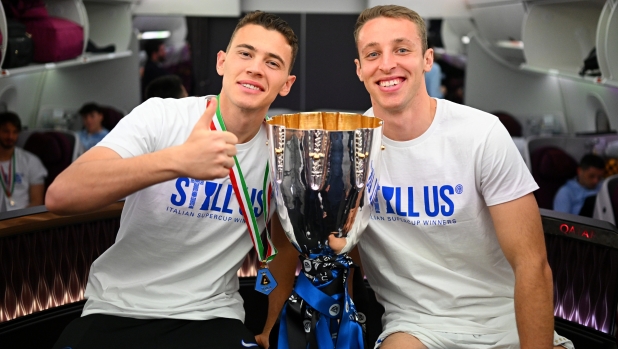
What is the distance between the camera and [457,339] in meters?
2.12

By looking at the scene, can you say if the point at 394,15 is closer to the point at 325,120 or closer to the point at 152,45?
the point at 325,120

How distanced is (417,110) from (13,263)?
155 centimetres

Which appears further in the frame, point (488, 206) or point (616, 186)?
point (616, 186)

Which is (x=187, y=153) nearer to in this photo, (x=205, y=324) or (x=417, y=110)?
(x=205, y=324)

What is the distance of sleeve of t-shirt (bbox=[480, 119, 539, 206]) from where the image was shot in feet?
6.94

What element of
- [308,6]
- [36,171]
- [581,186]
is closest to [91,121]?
[36,171]

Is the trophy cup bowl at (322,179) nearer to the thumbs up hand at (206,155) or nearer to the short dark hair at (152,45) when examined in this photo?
the thumbs up hand at (206,155)

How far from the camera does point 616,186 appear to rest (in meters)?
4.44

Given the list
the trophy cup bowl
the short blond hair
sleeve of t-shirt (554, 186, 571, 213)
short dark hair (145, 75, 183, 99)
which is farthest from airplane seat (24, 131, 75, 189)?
the trophy cup bowl

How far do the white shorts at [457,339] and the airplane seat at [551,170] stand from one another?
11.8 ft

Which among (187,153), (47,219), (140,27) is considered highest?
(140,27)

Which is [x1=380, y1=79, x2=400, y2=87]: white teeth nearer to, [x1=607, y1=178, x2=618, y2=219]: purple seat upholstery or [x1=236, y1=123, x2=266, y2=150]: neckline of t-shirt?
[x1=236, y1=123, x2=266, y2=150]: neckline of t-shirt

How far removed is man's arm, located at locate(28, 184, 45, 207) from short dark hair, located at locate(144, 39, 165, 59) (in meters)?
3.24

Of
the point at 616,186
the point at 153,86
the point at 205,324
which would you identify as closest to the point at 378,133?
the point at 205,324
